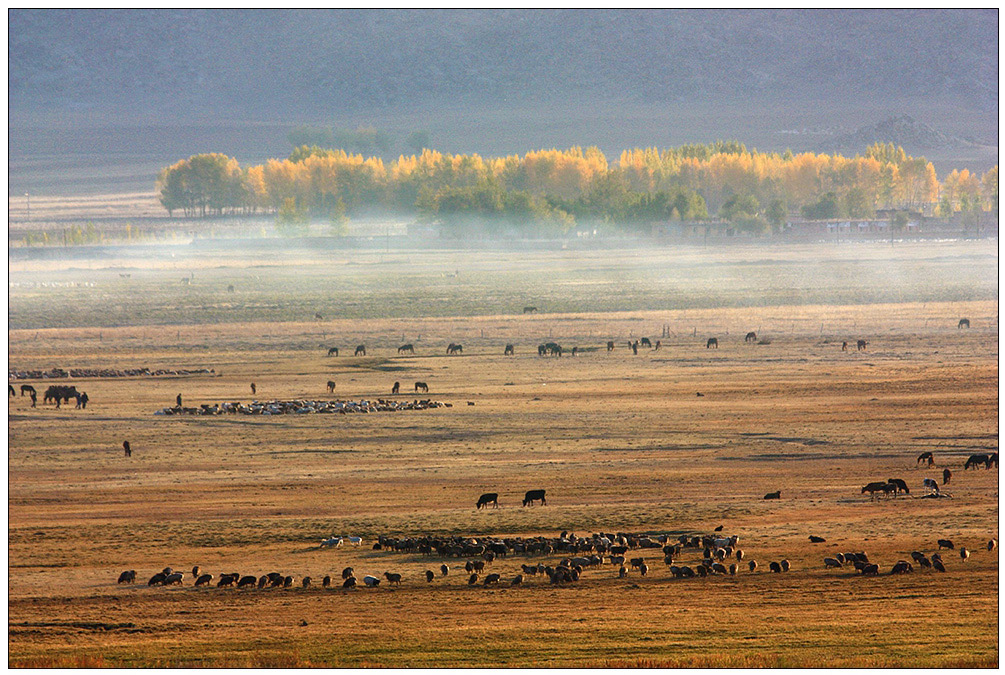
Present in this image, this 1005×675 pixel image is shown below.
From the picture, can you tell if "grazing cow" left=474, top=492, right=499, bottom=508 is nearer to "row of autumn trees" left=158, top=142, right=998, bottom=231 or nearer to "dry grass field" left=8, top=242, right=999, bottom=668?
"dry grass field" left=8, top=242, right=999, bottom=668

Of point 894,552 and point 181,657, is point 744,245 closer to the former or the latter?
point 894,552

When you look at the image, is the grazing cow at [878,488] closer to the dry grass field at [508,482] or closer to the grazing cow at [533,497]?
the dry grass field at [508,482]

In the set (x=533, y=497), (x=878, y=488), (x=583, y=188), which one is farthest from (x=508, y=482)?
(x=583, y=188)

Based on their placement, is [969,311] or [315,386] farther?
[969,311]

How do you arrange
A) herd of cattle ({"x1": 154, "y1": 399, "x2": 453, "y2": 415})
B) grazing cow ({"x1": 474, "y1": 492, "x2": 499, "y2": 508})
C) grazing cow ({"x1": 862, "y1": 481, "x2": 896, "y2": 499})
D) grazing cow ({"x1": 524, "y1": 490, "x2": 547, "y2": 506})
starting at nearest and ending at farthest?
1. grazing cow ({"x1": 474, "y1": 492, "x2": 499, "y2": 508})
2. grazing cow ({"x1": 524, "y1": 490, "x2": 547, "y2": 506})
3. grazing cow ({"x1": 862, "y1": 481, "x2": 896, "y2": 499})
4. herd of cattle ({"x1": 154, "y1": 399, "x2": 453, "y2": 415})

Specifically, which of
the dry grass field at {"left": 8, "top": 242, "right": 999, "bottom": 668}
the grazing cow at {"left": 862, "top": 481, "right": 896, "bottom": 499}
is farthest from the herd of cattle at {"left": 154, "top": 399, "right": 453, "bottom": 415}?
the grazing cow at {"left": 862, "top": 481, "right": 896, "bottom": 499}

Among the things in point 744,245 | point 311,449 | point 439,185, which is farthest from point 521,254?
point 311,449
